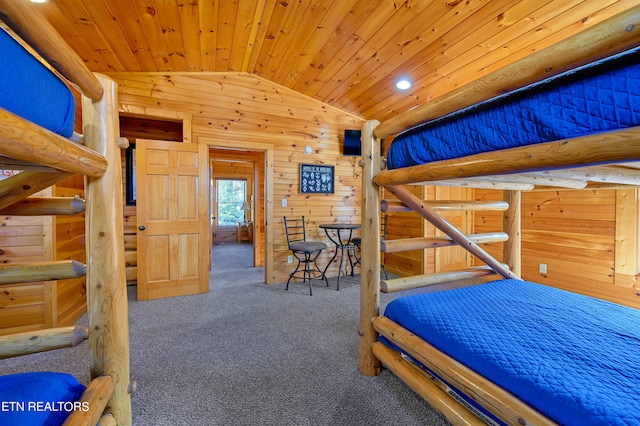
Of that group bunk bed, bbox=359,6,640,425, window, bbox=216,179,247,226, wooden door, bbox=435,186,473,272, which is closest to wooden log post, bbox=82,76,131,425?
bunk bed, bbox=359,6,640,425

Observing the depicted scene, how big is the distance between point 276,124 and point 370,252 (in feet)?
9.58

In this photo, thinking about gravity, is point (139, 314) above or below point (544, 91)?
below

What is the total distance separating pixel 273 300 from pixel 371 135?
2.36 metres

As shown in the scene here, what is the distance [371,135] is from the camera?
1722mm

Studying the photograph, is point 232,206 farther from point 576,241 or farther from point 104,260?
point 576,241

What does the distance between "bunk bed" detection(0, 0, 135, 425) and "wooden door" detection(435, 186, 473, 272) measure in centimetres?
407

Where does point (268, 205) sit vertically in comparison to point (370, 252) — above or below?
above

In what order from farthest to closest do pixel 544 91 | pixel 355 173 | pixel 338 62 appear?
pixel 355 173
pixel 338 62
pixel 544 91

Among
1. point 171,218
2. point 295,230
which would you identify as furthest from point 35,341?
point 295,230

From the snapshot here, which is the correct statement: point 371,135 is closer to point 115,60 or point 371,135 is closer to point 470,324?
point 470,324

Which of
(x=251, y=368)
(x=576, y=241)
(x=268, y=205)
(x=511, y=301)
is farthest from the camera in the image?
(x=268, y=205)

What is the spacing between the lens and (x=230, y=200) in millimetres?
8367

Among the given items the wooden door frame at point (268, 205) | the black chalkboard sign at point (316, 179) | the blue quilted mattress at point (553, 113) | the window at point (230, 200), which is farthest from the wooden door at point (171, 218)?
the window at point (230, 200)

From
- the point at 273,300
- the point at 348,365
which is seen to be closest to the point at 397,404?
the point at 348,365
